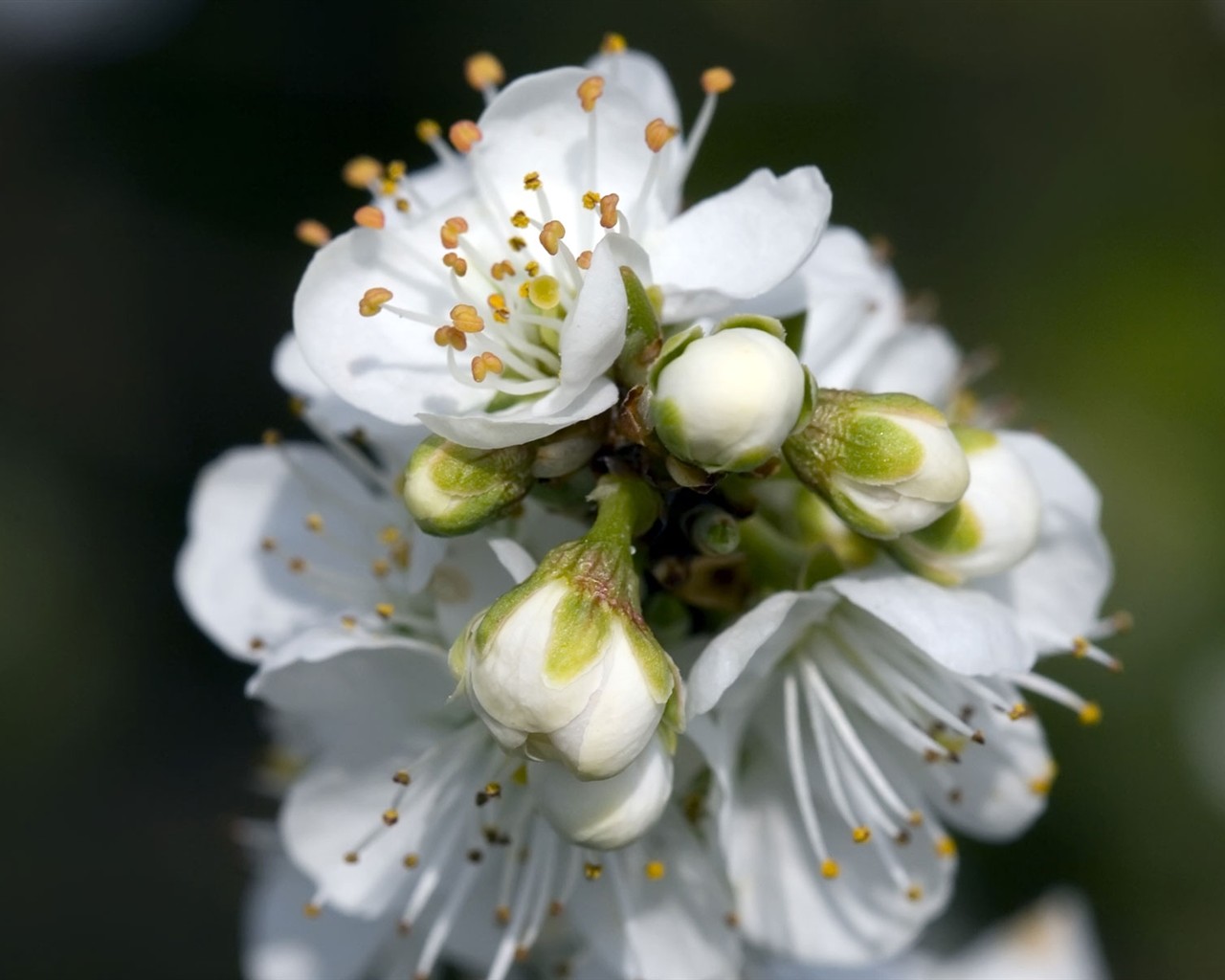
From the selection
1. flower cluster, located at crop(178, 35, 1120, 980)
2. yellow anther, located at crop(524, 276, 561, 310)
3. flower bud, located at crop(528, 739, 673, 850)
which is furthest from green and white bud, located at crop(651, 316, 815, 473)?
flower bud, located at crop(528, 739, 673, 850)

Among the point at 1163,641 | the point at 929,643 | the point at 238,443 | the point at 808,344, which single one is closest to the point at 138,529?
the point at 238,443

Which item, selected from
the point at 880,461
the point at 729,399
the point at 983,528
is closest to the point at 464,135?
the point at 729,399

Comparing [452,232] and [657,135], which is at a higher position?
[657,135]

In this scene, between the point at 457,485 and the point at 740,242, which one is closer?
the point at 457,485

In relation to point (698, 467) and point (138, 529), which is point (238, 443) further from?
point (698, 467)

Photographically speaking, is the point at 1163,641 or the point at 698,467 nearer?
the point at 698,467

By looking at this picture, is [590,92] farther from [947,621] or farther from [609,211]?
[947,621]

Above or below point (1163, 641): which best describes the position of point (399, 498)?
above

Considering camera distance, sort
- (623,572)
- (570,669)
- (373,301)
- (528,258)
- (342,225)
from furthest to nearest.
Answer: (342,225) → (528,258) → (373,301) → (623,572) → (570,669)
